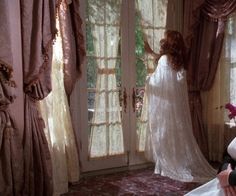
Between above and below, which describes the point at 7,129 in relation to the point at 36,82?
below

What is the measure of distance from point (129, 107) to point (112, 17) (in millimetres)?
1115

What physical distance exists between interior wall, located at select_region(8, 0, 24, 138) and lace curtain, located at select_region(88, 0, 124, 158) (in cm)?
113

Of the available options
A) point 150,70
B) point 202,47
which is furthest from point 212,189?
point 202,47

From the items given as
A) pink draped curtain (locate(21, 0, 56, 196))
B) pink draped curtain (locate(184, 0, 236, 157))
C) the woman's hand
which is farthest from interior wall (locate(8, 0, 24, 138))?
pink draped curtain (locate(184, 0, 236, 157))

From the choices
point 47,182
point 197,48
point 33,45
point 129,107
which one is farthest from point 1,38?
point 197,48

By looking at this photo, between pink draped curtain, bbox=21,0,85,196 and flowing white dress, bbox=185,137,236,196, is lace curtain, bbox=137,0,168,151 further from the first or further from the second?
flowing white dress, bbox=185,137,236,196

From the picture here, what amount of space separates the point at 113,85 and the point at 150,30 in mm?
872

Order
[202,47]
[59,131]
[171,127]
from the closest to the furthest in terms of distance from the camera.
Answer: [59,131] → [171,127] → [202,47]

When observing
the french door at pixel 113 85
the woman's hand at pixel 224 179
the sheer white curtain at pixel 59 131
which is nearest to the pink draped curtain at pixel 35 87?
the sheer white curtain at pixel 59 131

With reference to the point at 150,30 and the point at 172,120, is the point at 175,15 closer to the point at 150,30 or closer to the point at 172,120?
the point at 150,30

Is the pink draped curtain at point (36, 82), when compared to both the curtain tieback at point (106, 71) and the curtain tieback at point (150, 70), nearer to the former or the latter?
the curtain tieback at point (106, 71)

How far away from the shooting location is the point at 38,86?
3.19 metres

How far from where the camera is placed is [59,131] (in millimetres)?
3639

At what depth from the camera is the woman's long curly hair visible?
4188 millimetres
